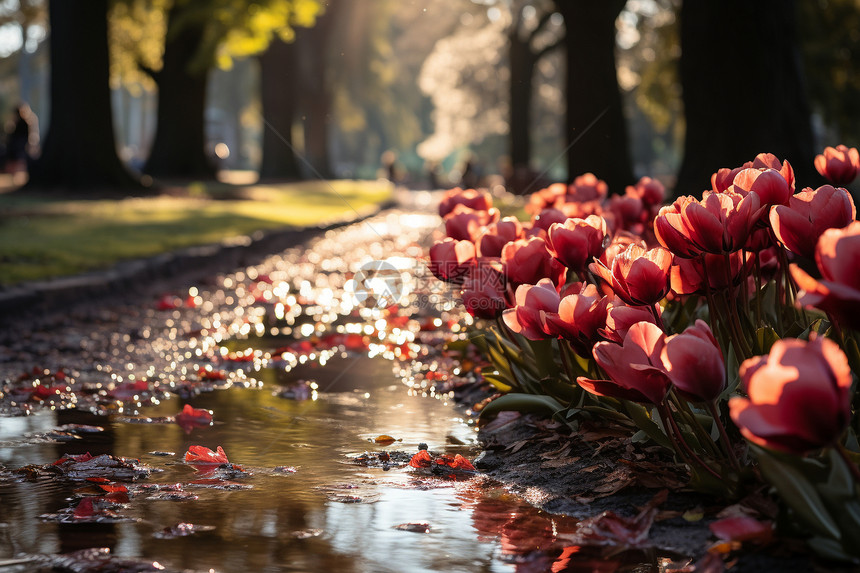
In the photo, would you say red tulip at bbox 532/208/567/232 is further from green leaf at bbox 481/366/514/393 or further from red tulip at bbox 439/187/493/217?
red tulip at bbox 439/187/493/217

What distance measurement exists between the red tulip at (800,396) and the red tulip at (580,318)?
1084 millimetres

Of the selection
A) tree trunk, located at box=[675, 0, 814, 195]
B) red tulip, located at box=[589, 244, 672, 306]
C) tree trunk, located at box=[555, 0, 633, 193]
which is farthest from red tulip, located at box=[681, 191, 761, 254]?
tree trunk, located at box=[555, 0, 633, 193]

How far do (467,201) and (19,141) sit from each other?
25958 millimetres

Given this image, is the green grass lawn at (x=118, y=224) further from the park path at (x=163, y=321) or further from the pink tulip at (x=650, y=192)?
the pink tulip at (x=650, y=192)

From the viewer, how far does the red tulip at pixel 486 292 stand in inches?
176

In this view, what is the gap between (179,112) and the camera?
32125mm

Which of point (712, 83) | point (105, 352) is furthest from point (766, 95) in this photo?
point (105, 352)

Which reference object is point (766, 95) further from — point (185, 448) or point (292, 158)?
point (292, 158)

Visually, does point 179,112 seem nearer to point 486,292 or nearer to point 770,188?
point 486,292

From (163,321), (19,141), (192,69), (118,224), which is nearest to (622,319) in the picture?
(163,321)

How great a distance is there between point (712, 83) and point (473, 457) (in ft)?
25.5

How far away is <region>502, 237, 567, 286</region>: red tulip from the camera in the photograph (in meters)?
4.19

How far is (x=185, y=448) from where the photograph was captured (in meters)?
4.55

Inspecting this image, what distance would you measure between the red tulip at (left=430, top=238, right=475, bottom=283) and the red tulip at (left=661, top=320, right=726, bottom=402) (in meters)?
1.93
